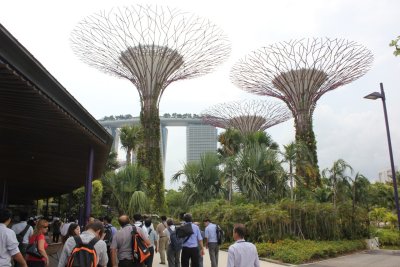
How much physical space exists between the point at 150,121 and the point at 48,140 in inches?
595

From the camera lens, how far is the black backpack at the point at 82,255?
4332 millimetres

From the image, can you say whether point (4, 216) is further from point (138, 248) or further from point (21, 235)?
point (21, 235)

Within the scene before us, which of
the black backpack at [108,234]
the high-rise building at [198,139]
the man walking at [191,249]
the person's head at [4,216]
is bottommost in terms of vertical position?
the man walking at [191,249]

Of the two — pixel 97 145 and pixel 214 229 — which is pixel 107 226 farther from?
pixel 97 145

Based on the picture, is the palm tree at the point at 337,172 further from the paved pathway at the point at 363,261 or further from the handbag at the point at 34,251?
the handbag at the point at 34,251

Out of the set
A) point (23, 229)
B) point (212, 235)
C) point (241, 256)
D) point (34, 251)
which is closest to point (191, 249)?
point (212, 235)

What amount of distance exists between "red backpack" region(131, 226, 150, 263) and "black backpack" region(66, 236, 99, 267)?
143 cm

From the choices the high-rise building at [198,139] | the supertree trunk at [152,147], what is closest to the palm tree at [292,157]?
the supertree trunk at [152,147]

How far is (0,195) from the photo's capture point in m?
24.2

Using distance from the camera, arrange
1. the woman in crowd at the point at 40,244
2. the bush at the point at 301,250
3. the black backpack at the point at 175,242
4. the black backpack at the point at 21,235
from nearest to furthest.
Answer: the woman in crowd at the point at 40,244 → the black backpack at the point at 21,235 → the black backpack at the point at 175,242 → the bush at the point at 301,250

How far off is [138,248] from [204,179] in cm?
2100

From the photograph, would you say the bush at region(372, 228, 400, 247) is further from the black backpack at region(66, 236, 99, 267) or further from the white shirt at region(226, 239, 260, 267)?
the black backpack at region(66, 236, 99, 267)

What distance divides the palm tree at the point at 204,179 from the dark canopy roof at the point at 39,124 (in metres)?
9.95

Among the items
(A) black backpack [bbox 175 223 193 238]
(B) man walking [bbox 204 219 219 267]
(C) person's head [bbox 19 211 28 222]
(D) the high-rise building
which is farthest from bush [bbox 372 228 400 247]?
(D) the high-rise building
